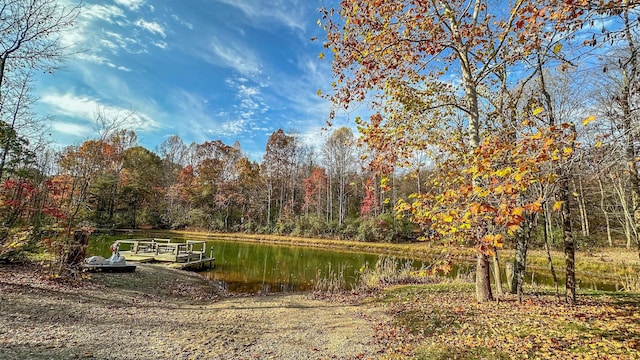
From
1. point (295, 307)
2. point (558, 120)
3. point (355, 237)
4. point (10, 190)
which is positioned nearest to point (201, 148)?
point (355, 237)

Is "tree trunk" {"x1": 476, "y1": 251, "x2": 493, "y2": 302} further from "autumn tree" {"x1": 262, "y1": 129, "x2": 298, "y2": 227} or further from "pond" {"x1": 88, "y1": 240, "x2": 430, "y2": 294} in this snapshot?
"autumn tree" {"x1": 262, "y1": 129, "x2": 298, "y2": 227}

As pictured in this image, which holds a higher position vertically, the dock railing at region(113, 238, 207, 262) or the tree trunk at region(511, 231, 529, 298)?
the tree trunk at region(511, 231, 529, 298)

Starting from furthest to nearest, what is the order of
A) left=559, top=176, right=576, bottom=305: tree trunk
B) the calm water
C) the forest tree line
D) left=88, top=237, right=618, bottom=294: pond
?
the calm water → left=88, top=237, right=618, bottom=294: pond → left=559, top=176, right=576, bottom=305: tree trunk → the forest tree line

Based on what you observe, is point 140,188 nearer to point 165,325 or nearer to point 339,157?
point 339,157

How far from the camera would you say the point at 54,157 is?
26625 mm

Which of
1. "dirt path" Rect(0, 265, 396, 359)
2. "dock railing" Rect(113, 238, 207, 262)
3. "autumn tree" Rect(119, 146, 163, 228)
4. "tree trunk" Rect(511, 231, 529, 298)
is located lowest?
"dirt path" Rect(0, 265, 396, 359)

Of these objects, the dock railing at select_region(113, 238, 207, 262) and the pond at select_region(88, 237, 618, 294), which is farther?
the dock railing at select_region(113, 238, 207, 262)

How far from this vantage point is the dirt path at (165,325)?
460cm

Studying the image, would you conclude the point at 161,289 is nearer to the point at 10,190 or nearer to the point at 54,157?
the point at 10,190

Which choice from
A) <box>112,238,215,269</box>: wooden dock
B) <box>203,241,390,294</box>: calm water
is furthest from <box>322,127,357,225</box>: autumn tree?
<box>112,238,215,269</box>: wooden dock

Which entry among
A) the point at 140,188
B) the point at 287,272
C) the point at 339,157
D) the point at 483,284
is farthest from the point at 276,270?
the point at 140,188

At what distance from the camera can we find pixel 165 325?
5949 mm

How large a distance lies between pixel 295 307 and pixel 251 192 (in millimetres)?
30875

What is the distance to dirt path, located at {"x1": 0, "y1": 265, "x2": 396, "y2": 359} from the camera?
15.1 feet
